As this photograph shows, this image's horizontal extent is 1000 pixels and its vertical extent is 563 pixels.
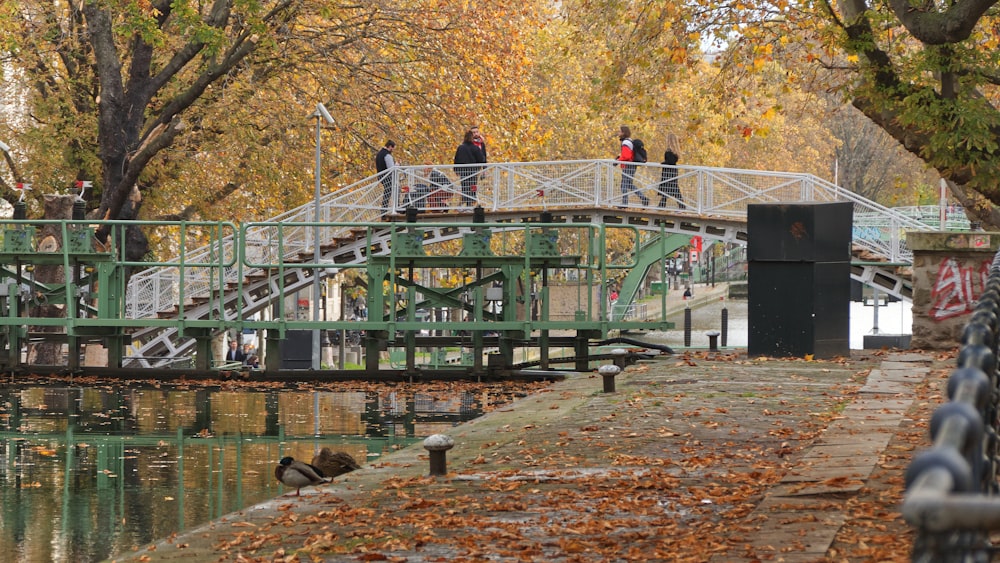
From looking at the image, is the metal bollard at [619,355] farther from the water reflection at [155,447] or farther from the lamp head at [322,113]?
the lamp head at [322,113]

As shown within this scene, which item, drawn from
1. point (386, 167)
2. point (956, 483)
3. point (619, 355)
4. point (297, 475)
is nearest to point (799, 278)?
point (619, 355)

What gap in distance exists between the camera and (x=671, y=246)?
36750 millimetres

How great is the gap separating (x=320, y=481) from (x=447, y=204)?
79.2 feet

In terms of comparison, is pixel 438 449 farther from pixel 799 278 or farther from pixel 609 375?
pixel 799 278

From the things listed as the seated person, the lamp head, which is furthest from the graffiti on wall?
the seated person

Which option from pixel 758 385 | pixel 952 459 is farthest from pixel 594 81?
pixel 952 459

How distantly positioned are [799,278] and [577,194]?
56.6 feet

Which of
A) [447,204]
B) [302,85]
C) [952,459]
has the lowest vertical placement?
[952,459]

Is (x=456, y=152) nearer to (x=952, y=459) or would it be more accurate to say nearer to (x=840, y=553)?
(x=840, y=553)

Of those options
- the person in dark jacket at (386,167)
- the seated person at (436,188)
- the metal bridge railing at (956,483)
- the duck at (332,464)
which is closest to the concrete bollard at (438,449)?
the duck at (332,464)

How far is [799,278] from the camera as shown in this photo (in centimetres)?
1811

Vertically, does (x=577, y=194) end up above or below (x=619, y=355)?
above

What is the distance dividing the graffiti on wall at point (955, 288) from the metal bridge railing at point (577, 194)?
51.3ft

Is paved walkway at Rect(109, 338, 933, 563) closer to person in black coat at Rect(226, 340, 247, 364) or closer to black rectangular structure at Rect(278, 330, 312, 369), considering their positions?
black rectangular structure at Rect(278, 330, 312, 369)
